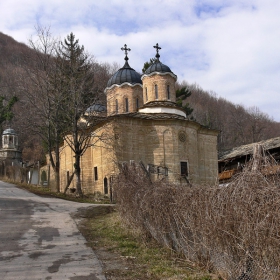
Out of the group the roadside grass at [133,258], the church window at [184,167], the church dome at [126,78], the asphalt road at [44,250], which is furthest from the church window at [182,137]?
the roadside grass at [133,258]

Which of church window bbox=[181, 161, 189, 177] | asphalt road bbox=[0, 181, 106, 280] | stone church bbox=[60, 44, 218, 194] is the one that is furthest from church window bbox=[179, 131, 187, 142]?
asphalt road bbox=[0, 181, 106, 280]

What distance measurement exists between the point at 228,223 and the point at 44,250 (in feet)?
14.5

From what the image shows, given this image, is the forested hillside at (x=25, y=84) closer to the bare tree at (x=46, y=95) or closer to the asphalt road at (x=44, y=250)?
the bare tree at (x=46, y=95)

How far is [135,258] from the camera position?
23.1ft

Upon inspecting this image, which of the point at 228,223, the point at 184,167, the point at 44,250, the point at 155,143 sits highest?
the point at 155,143

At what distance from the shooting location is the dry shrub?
4.26 meters

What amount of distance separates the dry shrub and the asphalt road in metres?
1.65

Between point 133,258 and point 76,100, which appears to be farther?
point 76,100

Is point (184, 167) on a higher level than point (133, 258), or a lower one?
higher

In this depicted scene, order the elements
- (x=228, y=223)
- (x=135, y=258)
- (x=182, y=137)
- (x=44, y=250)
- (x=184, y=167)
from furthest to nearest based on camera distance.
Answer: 1. (x=182, y=137)
2. (x=184, y=167)
3. (x=44, y=250)
4. (x=135, y=258)
5. (x=228, y=223)

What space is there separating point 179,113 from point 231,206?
2324 centimetres

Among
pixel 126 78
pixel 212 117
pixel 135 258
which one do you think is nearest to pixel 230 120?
pixel 212 117

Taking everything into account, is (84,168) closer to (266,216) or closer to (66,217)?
(66,217)

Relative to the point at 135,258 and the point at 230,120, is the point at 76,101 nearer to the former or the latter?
the point at 135,258
